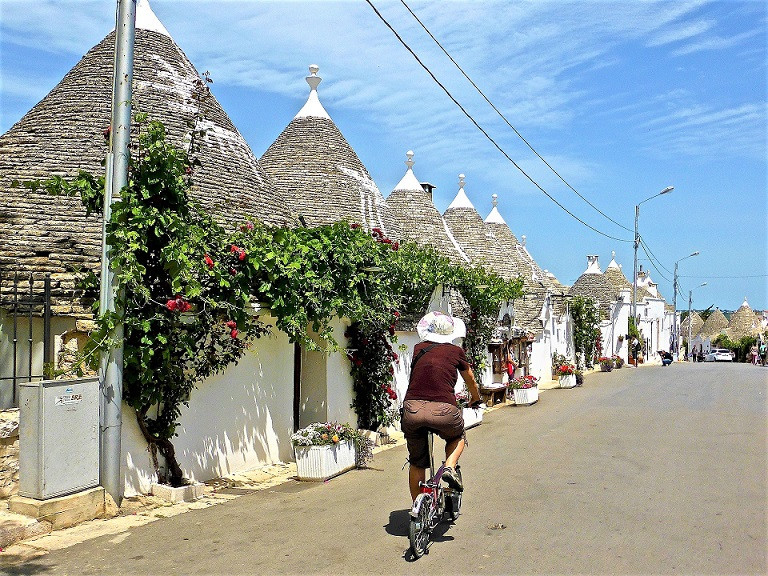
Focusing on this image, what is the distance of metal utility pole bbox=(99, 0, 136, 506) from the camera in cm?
703

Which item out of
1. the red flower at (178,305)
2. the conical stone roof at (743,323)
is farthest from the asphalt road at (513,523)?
the conical stone roof at (743,323)

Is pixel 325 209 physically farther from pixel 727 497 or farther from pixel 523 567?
pixel 523 567

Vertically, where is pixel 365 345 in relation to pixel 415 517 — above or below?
above

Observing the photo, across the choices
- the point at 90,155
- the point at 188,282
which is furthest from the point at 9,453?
the point at 90,155

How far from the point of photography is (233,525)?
21.9 feet

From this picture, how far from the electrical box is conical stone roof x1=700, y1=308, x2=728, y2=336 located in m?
89.6

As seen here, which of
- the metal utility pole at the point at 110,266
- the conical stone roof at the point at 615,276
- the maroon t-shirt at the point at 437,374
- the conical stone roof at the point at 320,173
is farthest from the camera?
the conical stone roof at the point at 615,276

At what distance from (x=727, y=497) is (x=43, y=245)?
25.6 feet

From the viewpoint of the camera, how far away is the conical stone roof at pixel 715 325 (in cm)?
8703

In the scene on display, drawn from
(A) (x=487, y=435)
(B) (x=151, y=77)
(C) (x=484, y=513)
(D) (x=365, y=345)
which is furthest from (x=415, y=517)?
(B) (x=151, y=77)

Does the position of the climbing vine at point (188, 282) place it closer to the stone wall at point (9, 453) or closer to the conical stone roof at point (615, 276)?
the stone wall at point (9, 453)

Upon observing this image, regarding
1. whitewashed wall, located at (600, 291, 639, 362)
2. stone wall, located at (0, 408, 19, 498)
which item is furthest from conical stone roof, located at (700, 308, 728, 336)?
stone wall, located at (0, 408, 19, 498)

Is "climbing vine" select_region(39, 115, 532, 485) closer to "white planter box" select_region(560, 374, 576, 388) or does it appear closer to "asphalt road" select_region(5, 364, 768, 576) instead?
"asphalt road" select_region(5, 364, 768, 576)

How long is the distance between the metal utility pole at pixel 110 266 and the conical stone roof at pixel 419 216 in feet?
45.9
